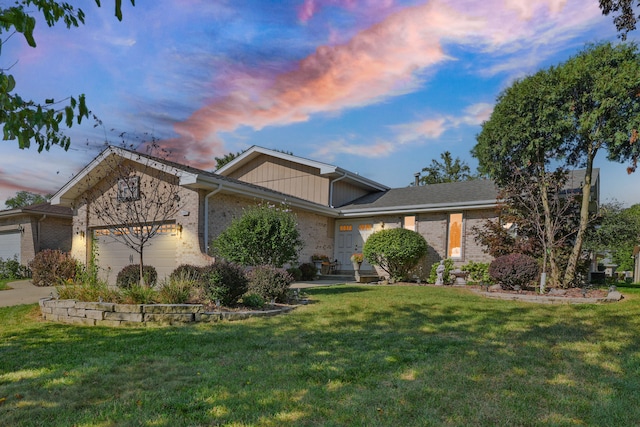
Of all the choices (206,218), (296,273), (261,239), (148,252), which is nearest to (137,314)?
(261,239)

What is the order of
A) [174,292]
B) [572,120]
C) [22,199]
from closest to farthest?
[174,292]
[572,120]
[22,199]

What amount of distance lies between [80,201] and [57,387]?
14.2 meters

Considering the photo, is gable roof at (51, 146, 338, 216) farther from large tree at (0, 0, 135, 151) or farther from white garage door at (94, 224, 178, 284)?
large tree at (0, 0, 135, 151)

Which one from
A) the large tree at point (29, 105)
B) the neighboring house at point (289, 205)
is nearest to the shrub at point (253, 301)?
the neighboring house at point (289, 205)

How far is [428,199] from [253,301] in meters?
10.9

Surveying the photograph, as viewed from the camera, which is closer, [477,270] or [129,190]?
[129,190]

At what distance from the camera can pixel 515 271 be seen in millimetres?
10797

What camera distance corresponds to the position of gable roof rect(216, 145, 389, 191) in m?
17.3

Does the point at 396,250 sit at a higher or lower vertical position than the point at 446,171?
lower

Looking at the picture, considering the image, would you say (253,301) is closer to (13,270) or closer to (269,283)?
(269,283)

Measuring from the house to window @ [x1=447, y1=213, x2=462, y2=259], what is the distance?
0.04 metres

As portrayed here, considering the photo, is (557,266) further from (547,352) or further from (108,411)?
(108,411)

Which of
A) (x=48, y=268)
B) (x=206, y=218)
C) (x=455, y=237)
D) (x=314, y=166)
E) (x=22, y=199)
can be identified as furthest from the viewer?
(x=22, y=199)

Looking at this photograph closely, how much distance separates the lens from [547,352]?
190 inches
